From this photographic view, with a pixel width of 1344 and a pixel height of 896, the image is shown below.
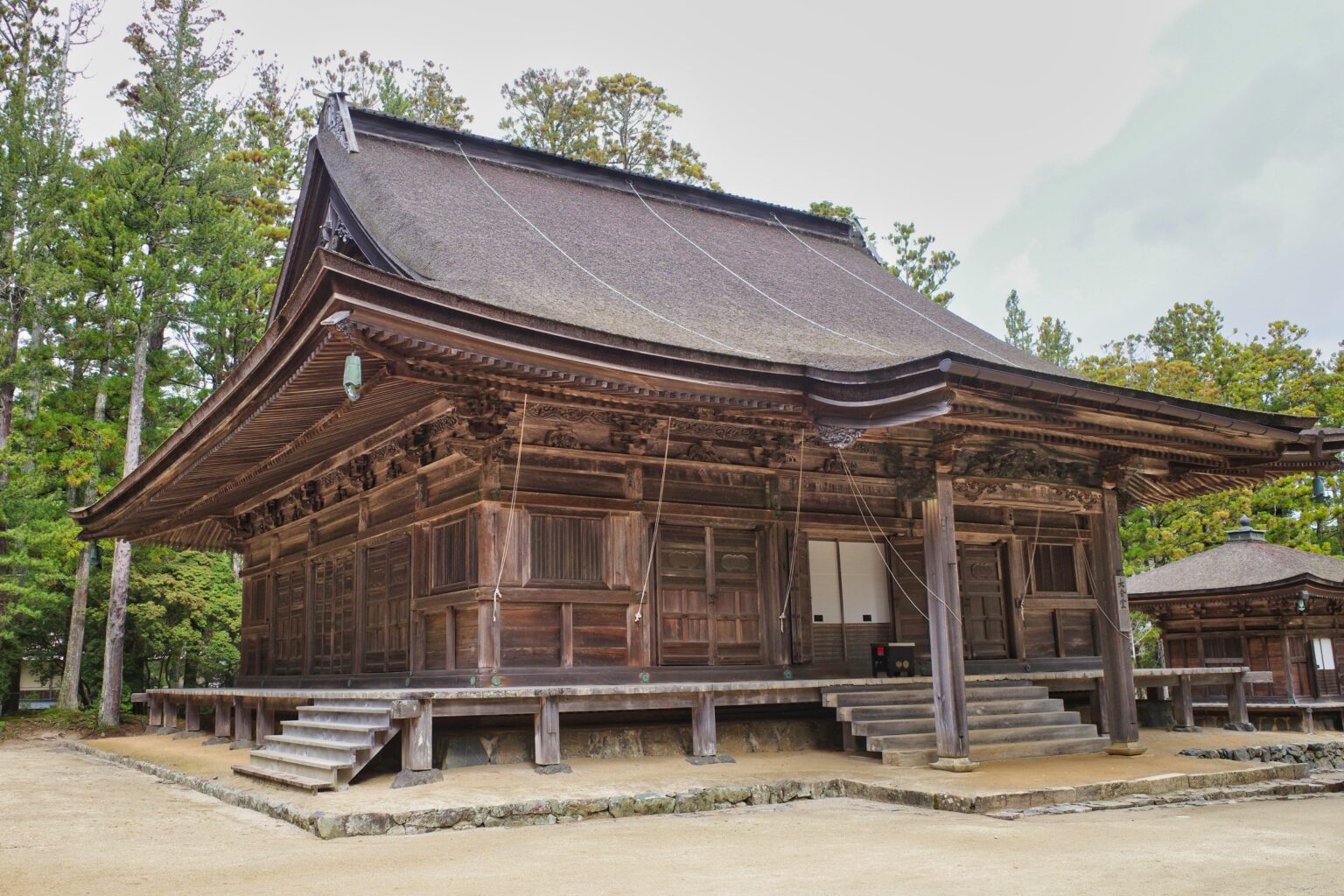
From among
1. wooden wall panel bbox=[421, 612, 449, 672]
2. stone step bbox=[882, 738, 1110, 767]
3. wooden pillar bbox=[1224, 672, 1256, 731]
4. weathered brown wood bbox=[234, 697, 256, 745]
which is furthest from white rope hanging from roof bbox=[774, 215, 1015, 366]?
weathered brown wood bbox=[234, 697, 256, 745]

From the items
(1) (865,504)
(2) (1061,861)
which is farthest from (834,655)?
(2) (1061,861)

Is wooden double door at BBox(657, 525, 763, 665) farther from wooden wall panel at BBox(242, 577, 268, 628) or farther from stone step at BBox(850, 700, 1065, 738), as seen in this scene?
wooden wall panel at BBox(242, 577, 268, 628)

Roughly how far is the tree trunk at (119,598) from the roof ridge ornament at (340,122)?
28.6 ft

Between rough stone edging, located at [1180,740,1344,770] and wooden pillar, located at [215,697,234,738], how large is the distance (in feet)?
39.4

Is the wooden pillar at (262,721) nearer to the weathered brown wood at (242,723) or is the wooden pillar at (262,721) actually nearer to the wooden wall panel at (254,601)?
the weathered brown wood at (242,723)

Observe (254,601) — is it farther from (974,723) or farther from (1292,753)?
(1292,753)

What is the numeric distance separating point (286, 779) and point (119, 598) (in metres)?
14.9

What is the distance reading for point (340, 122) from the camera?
15.5 metres

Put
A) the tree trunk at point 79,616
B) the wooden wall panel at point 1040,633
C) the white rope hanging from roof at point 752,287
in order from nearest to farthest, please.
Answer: the white rope hanging from roof at point 752,287 < the wooden wall panel at point 1040,633 < the tree trunk at point 79,616

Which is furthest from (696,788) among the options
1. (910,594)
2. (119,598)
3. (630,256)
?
(119,598)

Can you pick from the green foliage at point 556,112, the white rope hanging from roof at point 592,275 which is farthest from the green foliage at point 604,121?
the white rope hanging from roof at point 592,275

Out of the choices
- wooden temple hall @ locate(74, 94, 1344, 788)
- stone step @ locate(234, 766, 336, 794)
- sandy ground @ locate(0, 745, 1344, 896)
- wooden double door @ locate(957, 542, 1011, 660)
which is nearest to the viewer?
sandy ground @ locate(0, 745, 1344, 896)

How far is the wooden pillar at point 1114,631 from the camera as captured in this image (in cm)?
1113

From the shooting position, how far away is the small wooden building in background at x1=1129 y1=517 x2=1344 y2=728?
19.9 meters
